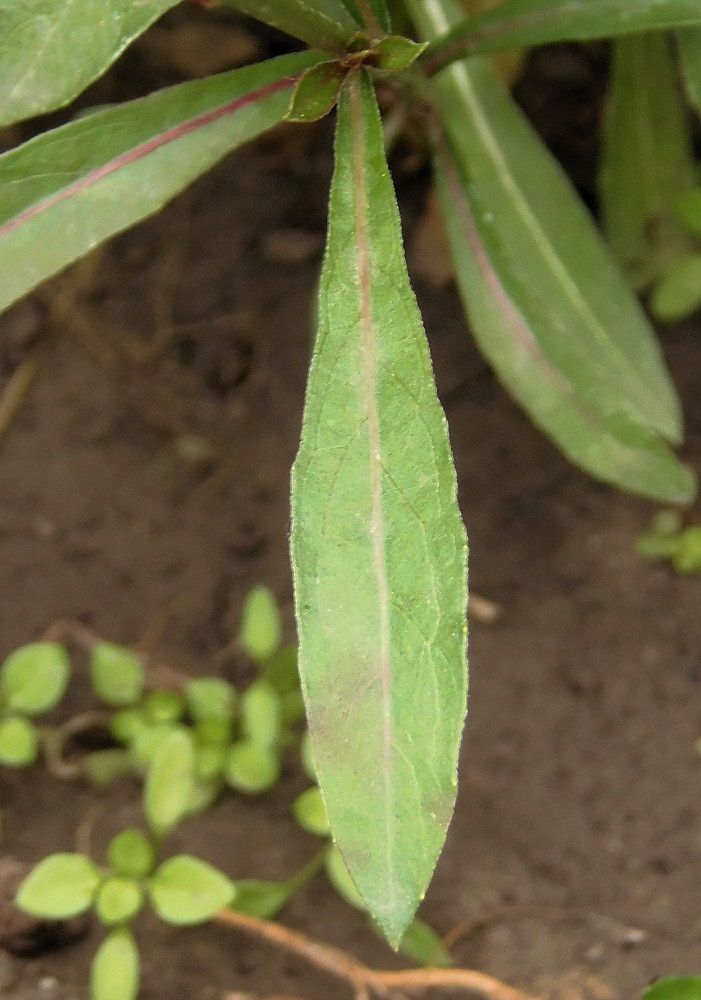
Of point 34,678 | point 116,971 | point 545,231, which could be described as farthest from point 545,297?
point 116,971

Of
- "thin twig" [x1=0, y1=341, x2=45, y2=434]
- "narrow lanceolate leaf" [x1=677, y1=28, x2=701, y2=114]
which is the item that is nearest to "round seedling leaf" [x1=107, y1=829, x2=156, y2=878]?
"thin twig" [x1=0, y1=341, x2=45, y2=434]

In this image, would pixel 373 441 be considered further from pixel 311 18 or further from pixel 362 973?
pixel 362 973

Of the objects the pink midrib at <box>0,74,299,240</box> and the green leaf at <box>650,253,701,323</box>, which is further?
the green leaf at <box>650,253,701,323</box>

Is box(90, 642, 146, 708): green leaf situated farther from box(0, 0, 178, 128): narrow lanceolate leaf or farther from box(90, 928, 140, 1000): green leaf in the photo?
box(0, 0, 178, 128): narrow lanceolate leaf

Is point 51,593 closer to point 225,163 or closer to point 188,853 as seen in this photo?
point 188,853

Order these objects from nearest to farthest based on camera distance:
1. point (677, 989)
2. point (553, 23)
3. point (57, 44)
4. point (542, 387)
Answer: point (57, 44)
point (677, 989)
point (553, 23)
point (542, 387)
